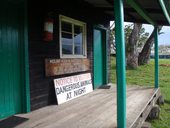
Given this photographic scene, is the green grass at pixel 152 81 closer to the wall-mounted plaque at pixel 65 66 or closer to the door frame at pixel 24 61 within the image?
the wall-mounted plaque at pixel 65 66

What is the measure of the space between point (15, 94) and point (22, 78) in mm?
309

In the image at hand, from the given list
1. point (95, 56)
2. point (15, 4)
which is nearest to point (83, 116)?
point (15, 4)

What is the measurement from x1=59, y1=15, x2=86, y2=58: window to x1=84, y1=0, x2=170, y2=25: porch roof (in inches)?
30.1

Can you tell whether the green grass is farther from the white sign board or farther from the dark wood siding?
the dark wood siding

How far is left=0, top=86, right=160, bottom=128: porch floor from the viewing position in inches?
165

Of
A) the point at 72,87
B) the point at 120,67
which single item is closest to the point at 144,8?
the point at 72,87

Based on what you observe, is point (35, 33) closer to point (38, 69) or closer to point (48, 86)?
point (38, 69)

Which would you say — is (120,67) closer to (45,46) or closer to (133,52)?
(45,46)

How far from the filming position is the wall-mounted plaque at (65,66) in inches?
219

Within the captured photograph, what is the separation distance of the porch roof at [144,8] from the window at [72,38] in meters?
0.76

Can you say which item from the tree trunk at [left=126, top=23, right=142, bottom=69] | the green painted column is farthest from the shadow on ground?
the tree trunk at [left=126, top=23, right=142, bottom=69]

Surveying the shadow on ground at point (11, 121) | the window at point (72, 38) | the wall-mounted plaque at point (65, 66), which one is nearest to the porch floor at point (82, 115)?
the shadow on ground at point (11, 121)

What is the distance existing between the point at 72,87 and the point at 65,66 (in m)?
0.59

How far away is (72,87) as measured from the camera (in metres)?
6.46
